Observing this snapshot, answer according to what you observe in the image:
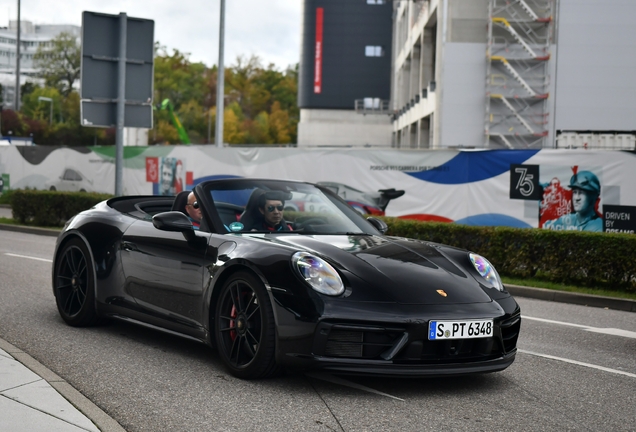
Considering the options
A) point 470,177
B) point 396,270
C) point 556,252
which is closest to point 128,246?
point 396,270

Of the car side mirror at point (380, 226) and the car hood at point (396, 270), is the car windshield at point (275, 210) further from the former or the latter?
the car hood at point (396, 270)

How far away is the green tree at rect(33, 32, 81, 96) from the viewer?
361ft

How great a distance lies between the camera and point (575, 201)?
16.2 metres

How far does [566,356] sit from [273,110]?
4308 inches

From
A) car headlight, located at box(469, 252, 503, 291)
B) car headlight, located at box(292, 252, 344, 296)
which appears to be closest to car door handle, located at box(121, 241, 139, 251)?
car headlight, located at box(292, 252, 344, 296)

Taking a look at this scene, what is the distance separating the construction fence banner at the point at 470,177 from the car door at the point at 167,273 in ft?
36.4

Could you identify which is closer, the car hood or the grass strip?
the car hood

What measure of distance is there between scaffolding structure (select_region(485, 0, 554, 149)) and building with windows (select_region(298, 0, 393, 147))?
42853 millimetres

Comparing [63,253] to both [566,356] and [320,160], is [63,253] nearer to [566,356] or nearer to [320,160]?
[566,356]

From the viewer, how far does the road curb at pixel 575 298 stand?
10.8m

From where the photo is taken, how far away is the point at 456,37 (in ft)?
129

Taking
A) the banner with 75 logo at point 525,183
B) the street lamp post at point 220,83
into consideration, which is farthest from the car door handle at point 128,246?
the street lamp post at point 220,83

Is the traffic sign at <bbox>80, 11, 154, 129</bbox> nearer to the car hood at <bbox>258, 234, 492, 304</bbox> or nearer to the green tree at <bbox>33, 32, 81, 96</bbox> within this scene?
the car hood at <bbox>258, 234, 492, 304</bbox>

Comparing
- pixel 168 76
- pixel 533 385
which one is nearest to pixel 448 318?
pixel 533 385
